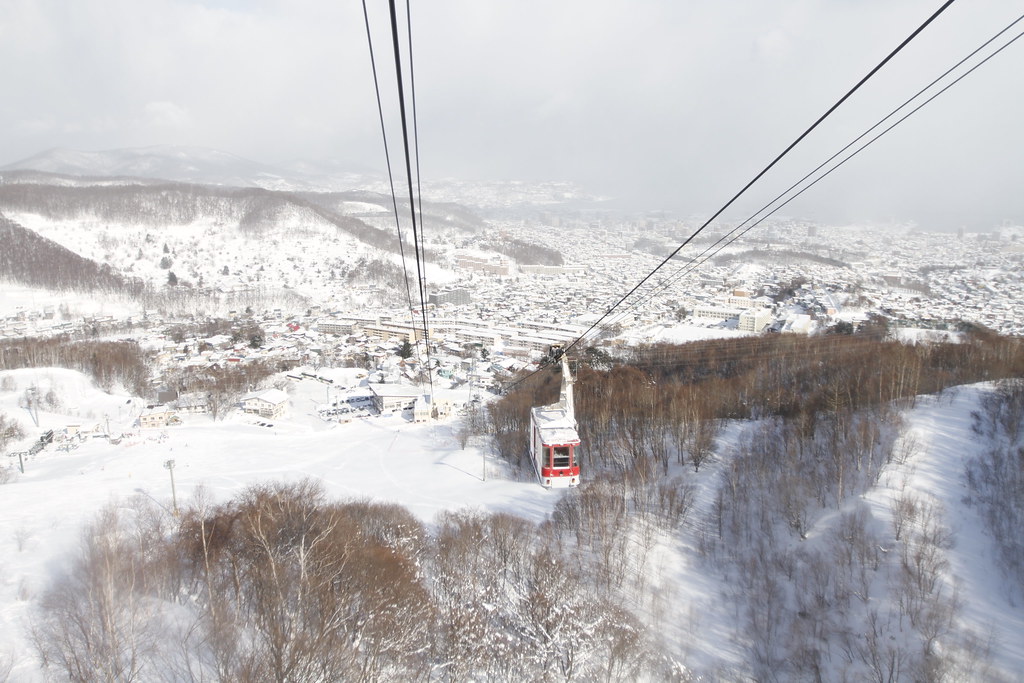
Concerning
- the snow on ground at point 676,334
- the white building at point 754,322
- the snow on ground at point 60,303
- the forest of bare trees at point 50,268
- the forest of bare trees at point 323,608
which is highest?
the forest of bare trees at point 50,268

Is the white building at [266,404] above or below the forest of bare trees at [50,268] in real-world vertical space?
below

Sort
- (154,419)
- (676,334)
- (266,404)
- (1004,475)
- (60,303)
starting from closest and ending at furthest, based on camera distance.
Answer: (1004,475) < (154,419) < (266,404) < (676,334) < (60,303)

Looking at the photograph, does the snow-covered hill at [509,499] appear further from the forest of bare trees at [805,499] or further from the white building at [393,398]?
the white building at [393,398]

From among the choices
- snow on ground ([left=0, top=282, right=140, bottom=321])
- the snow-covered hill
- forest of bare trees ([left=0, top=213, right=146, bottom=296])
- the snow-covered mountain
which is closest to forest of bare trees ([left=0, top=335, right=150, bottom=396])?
the snow-covered hill

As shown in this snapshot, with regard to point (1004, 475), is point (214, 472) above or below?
below

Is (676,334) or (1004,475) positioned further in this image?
(676,334)

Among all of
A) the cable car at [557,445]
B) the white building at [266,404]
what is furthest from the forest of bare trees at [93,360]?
the cable car at [557,445]

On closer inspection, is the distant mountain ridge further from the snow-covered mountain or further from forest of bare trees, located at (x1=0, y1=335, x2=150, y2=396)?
forest of bare trees, located at (x1=0, y1=335, x2=150, y2=396)

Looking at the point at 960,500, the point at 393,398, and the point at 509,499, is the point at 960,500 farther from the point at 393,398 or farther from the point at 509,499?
the point at 393,398

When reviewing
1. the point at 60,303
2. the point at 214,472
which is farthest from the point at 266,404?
the point at 60,303

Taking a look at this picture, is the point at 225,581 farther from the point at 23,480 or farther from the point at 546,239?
the point at 546,239

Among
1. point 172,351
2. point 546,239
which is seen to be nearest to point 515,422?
point 172,351
